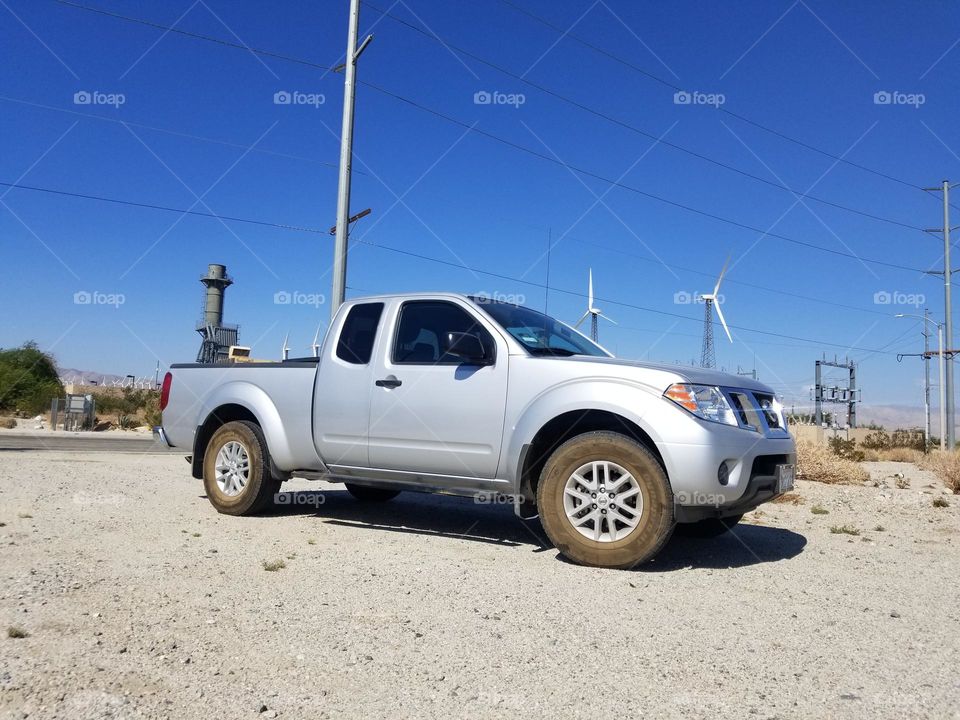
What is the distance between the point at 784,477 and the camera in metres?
5.42

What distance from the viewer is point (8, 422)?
29.8 metres

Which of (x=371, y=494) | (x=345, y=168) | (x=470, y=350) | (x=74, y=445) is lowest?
(x=74, y=445)

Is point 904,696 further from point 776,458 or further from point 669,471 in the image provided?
point 776,458

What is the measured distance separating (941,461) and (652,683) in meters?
14.9

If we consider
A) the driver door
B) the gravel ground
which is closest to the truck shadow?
the gravel ground

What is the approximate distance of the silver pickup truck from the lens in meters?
4.95

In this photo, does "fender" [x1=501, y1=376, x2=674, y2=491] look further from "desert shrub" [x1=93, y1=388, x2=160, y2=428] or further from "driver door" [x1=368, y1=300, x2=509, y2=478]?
"desert shrub" [x1=93, y1=388, x2=160, y2=428]

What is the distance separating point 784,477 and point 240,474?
495cm

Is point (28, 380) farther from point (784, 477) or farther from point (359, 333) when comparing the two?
point (784, 477)

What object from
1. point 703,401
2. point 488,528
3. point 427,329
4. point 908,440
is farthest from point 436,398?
point 908,440

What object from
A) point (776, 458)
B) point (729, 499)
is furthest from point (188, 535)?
point (776, 458)

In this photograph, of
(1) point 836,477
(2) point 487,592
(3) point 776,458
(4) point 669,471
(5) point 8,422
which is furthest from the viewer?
(5) point 8,422

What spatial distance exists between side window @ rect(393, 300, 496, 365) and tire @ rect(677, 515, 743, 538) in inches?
101

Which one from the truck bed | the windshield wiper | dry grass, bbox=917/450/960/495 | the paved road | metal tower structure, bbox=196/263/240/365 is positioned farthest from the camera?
metal tower structure, bbox=196/263/240/365
